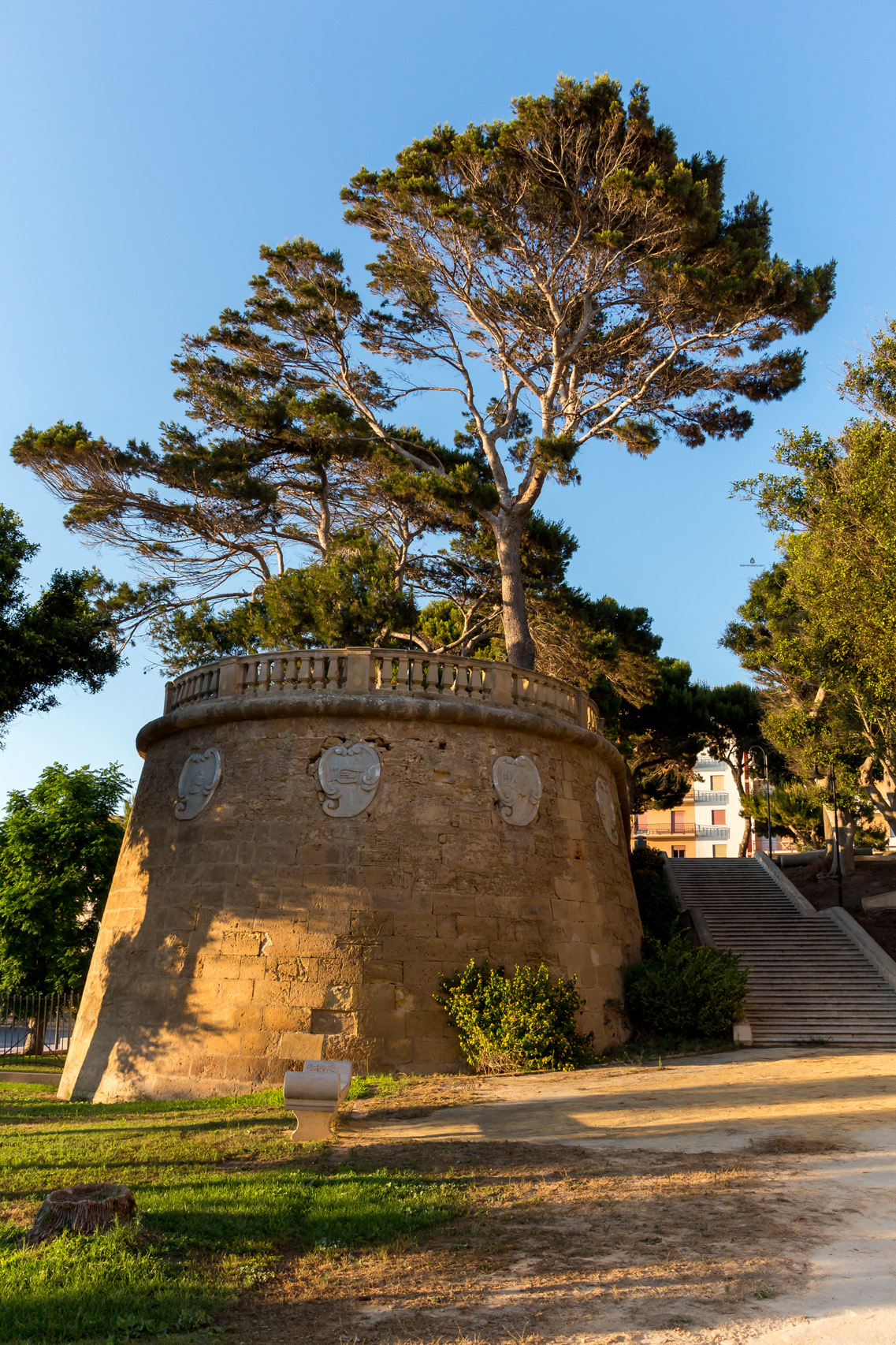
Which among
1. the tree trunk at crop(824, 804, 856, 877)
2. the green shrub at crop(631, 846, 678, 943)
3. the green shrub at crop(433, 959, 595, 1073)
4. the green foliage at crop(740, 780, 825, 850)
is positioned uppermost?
the green foliage at crop(740, 780, 825, 850)

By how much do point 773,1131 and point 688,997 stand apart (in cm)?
733

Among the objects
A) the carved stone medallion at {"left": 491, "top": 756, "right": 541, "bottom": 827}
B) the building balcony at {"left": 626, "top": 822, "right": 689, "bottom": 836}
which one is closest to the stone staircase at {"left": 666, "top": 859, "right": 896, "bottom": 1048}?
the carved stone medallion at {"left": 491, "top": 756, "right": 541, "bottom": 827}

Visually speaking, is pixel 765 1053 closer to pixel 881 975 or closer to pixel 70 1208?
pixel 881 975

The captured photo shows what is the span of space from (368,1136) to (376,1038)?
4375 mm

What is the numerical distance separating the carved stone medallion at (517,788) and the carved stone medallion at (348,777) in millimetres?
1954

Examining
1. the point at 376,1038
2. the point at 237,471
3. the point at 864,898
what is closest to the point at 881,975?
the point at 864,898

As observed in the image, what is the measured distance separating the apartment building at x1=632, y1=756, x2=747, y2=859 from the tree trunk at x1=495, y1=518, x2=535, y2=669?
45.3 m

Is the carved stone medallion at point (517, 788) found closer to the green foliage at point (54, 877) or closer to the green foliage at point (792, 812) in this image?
the green foliage at point (54, 877)

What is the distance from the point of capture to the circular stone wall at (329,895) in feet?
44.4

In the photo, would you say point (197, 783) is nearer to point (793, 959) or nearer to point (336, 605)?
point (336, 605)

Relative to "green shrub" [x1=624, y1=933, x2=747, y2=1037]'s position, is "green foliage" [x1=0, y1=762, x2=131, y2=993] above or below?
above

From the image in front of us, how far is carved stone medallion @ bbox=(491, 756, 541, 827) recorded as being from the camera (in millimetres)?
15305

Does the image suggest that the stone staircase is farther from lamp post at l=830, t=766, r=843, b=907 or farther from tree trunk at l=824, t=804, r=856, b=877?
tree trunk at l=824, t=804, r=856, b=877

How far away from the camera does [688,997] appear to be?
15.9m
